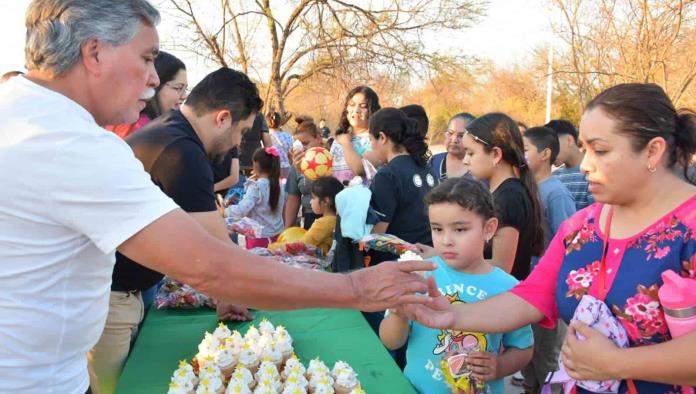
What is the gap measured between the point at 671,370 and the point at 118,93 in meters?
1.53

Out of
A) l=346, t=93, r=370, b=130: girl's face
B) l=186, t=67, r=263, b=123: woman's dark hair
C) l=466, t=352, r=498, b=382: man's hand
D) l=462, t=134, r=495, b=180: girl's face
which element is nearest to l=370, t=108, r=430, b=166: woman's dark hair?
l=462, t=134, r=495, b=180: girl's face

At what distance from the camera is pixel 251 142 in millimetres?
7164

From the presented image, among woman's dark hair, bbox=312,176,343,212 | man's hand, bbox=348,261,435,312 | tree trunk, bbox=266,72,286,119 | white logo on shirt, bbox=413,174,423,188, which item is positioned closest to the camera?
man's hand, bbox=348,261,435,312

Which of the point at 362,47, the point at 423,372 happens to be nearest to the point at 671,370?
the point at 423,372

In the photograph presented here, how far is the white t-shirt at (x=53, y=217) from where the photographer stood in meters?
1.20

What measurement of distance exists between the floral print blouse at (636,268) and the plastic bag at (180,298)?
1982 millimetres

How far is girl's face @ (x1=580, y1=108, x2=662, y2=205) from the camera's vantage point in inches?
59.3

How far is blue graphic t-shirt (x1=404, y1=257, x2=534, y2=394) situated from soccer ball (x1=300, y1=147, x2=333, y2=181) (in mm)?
2663

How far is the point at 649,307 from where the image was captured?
1432mm

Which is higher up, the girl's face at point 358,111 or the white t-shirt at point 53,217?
the white t-shirt at point 53,217

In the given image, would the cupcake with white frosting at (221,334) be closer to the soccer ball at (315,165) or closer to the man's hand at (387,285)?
the man's hand at (387,285)

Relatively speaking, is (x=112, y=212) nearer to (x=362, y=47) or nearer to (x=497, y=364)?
(x=497, y=364)

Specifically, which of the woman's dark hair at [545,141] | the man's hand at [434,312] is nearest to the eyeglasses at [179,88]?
the man's hand at [434,312]

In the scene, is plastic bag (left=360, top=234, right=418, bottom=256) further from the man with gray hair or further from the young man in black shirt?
the man with gray hair
